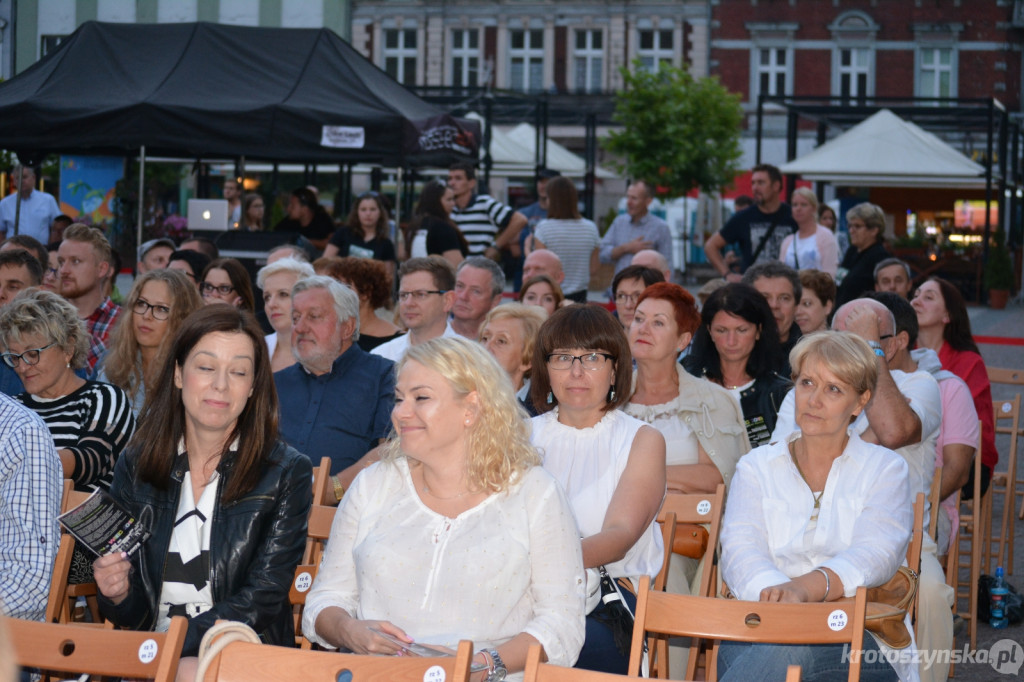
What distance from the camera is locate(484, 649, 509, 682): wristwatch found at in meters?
3.04

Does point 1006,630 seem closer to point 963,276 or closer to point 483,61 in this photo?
point 963,276

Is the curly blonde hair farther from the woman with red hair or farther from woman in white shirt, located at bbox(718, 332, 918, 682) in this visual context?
the woman with red hair

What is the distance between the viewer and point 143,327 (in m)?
5.50

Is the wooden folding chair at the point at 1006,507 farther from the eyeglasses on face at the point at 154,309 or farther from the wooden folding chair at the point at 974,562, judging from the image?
the eyeglasses on face at the point at 154,309

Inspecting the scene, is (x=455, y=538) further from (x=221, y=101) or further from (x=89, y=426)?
(x=221, y=101)

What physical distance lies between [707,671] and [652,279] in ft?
9.79

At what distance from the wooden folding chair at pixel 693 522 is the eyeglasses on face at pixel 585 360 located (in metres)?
0.55

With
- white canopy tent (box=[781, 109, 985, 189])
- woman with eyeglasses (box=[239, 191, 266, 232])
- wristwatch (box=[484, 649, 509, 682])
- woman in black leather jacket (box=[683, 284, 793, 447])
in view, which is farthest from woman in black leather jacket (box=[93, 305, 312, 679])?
white canopy tent (box=[781, 109, 985, 189])

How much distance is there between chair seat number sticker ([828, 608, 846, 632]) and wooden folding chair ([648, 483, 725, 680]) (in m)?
0.86

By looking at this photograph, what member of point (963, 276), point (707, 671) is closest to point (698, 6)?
point (963, 276)

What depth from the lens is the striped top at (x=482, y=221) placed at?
35.3ft

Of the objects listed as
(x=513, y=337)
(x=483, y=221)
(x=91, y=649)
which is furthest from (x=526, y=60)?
(x=91, y=649)

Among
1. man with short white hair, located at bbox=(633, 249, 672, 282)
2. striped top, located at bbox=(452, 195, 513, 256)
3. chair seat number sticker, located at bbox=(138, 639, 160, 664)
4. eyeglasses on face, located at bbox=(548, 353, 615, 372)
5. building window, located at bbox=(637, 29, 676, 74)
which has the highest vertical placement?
building window, located at bbox=(637, 29, 676, 74)

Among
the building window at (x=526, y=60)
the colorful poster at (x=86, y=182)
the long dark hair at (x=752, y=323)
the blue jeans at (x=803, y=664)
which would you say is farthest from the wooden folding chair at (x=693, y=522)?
the building window at (x=526, y=60)
